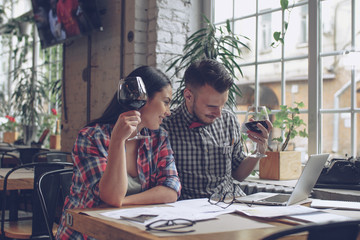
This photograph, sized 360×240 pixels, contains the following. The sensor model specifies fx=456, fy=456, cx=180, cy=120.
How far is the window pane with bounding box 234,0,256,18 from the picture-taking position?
3.32 m

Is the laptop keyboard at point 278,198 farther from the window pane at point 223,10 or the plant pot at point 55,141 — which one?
the plant pot at point 55,141

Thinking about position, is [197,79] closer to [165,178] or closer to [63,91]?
[165,178]

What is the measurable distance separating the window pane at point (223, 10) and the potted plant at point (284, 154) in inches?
39.7

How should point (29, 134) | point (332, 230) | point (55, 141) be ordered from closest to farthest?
point (332, 230) → point (55, 141) → point (29, 134)

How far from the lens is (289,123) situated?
2867mm

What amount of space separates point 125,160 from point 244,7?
2127 mm

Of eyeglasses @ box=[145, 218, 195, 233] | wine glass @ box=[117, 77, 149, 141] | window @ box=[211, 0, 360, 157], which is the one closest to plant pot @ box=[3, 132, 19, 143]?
window @ box=[211, 0, 360, 157]

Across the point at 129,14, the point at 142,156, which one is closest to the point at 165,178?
the point at 142,156

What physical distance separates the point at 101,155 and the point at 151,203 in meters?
0.26

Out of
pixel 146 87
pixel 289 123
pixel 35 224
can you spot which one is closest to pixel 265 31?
pixel 289 123

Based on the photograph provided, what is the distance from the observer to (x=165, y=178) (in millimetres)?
1802

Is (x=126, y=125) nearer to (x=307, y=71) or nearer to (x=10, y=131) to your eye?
(x=307, y=71)

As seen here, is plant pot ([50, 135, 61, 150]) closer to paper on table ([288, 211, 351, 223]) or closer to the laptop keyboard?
the laptop keyboard

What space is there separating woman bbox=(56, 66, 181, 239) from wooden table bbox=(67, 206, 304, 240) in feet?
0.57
